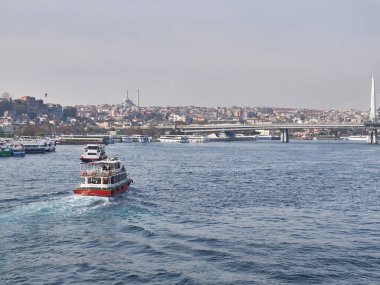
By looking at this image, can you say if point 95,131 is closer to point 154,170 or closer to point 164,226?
point 154,170

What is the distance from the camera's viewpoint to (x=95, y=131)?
163000 millimetres

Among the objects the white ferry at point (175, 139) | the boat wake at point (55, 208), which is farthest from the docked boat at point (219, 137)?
the boat wake at point (55, 208)

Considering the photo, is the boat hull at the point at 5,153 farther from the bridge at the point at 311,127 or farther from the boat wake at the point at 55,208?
the bridge at the point at 311,127

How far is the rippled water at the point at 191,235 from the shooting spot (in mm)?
15922

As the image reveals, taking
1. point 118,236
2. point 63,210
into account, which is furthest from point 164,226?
point 63,210

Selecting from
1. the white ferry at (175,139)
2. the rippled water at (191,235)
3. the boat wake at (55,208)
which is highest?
the boat wake at (55,208)

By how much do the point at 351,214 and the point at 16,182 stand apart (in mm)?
21172

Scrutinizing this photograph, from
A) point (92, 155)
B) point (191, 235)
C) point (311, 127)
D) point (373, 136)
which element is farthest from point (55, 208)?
point (373, 136)

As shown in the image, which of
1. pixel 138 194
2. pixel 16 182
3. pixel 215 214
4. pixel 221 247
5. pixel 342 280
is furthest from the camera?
pixel 16 182

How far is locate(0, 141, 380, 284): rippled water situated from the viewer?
1592 centimetres

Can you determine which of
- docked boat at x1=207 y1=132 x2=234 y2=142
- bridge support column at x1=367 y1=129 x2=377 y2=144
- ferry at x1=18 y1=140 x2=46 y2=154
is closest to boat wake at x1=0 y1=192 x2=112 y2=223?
ferry at x1=18 y1=140 x2=46 y2=154

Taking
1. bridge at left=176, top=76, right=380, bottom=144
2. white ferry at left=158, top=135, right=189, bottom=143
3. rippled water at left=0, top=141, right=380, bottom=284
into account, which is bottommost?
white ferry at left=158, top=135, right=189, bottom=143

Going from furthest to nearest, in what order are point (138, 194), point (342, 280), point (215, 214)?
1. point (138, 194)
2. point (215, 214)
3. point (342, 280)

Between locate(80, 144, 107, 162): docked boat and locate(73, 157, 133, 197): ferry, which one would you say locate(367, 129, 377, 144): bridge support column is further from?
locate(73, 157, 133, 197): ferry
